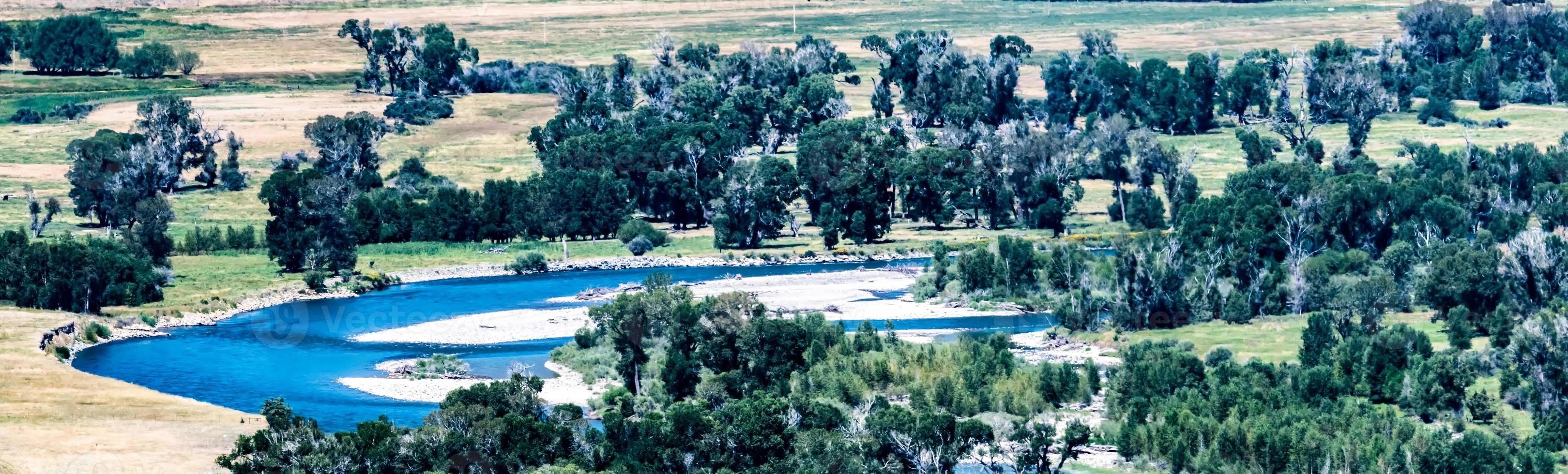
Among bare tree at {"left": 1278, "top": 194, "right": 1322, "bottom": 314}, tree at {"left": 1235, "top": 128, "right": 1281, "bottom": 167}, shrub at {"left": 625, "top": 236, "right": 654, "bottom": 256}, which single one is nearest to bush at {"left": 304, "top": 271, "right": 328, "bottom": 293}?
shrub at {"left": 625, "top": 236, "right": 654, "bottom": 256}

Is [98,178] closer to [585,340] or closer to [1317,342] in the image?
[585,340]

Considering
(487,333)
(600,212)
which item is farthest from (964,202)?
(487,333)

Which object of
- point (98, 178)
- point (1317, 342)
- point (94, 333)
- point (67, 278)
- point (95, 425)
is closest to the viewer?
point (95, 425)

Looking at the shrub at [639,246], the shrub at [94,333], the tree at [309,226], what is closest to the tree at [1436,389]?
the shrub at [94,333]

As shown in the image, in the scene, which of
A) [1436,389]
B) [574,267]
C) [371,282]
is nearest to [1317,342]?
[1436,389]

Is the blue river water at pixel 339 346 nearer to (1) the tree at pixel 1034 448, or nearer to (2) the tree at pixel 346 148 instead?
(1) the tree at pixel 1034 448

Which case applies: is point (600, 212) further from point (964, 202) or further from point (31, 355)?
point (31, 355)

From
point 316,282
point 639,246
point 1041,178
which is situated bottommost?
point 316,282
